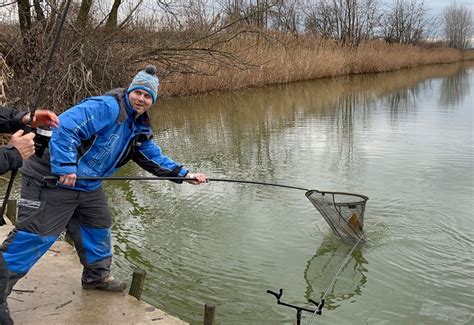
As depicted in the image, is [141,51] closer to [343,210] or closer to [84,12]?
[84,12]

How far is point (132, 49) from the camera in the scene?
11742mm

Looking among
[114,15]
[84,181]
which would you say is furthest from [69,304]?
[114,15]

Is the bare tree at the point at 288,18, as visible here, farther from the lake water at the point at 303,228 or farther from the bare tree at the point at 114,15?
the lake water at the point at 303,228

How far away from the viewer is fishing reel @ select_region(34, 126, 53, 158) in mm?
2598

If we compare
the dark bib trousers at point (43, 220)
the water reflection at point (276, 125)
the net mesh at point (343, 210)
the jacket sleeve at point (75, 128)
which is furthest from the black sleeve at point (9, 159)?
the water reflection at point (276, 125)

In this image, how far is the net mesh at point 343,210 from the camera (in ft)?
15.0

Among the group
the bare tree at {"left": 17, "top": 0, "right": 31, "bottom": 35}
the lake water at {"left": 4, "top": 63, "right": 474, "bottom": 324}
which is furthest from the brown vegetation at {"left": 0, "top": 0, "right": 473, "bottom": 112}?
the lake water at {"left": 4, "top": 63, "right": 474, "bottom": 324}

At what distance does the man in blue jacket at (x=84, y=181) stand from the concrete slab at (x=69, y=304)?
0.12 m

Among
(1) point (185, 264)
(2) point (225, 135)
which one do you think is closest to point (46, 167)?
(1) point (185, 264)

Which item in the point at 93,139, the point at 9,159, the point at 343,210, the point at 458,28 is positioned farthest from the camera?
the point at 458,28

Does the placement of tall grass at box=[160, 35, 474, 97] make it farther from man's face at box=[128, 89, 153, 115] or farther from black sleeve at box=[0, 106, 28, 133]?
black sleeve at box=[0, 106, 28, 133]

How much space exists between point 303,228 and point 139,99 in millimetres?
2758

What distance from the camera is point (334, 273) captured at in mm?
4352

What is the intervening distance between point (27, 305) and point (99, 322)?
1.71ft
